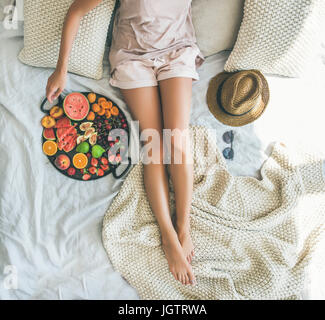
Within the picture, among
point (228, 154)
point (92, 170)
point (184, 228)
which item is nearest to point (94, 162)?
point (92, 170)

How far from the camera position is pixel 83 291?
91 cm

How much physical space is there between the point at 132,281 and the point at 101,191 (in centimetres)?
31

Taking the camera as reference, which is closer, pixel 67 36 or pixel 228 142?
pixel 67 36

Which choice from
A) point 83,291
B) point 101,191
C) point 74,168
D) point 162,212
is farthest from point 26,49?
point 83,291

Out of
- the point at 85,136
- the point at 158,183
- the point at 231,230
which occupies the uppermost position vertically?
the point at 85,136

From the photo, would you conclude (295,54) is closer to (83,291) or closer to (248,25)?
(248,25)

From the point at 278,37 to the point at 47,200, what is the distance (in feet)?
3.08

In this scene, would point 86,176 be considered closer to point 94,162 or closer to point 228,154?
point 94,162

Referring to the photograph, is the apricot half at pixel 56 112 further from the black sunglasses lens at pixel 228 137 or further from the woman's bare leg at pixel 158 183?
the black sunglasses lens at pixel 228 137

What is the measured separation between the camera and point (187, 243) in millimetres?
942

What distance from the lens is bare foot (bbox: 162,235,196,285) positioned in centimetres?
91

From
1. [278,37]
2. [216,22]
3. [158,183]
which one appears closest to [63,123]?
[158,183]

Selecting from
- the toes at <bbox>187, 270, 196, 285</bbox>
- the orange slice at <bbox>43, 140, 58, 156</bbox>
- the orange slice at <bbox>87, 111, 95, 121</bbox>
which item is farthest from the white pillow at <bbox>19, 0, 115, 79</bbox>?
the toes at <bbox>187, 270, 196, 285</bbox>

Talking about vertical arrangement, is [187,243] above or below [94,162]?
below
